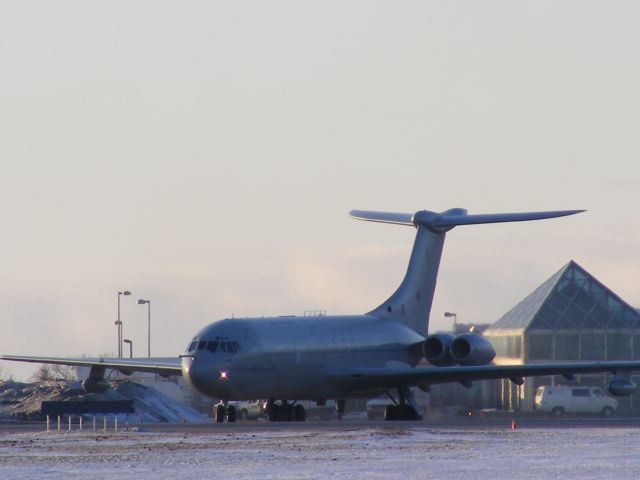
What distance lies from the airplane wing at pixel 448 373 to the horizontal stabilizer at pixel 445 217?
841 cm

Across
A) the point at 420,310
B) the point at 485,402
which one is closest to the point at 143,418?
the point at 420,310

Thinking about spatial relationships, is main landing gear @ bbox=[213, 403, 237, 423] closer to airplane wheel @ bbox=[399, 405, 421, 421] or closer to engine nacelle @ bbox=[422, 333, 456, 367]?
airplane wheel @ bbox=[399, 405, 421, 421]

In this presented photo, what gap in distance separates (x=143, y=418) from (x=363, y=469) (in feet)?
148

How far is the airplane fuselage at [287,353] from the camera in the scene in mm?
60469

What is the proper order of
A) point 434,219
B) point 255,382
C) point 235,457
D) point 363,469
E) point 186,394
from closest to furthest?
point 363,469, point 235,457, point 255,382, point 434,219, point 186,394

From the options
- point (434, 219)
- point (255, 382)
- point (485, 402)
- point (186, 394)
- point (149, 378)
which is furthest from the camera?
point (149, 378)

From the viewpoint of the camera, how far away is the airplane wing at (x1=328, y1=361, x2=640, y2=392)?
61181 millimetres

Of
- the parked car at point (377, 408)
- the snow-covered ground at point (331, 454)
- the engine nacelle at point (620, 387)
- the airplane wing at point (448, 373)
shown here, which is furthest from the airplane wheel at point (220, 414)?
the parked car at point (377, 408)

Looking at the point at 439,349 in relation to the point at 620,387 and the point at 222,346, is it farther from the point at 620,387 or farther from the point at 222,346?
the point at 222,346

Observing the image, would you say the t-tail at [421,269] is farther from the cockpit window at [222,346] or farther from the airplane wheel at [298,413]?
the cockpit window at [222,346]

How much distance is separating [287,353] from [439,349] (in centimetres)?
962

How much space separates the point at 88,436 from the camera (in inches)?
1868

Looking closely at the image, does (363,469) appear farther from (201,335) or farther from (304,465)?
(201,335)

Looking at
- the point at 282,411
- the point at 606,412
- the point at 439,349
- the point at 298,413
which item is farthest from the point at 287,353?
the point at 606,412
